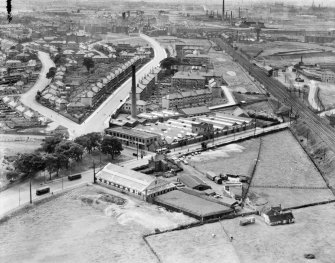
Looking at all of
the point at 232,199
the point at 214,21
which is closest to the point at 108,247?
the point at 232,199

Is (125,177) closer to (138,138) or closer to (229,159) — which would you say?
A: (138,138)

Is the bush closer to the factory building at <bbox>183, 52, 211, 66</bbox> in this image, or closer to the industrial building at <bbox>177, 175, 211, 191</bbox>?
the industrial building at <bbox>177, 175, 211, 191</bbox>

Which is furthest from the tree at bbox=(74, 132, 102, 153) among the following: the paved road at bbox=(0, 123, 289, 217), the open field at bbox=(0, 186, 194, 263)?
the open field at bbox=(0, 186, 194, 263)

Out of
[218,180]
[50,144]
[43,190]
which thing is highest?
[50,144]

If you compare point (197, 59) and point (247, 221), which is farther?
point (197, 59)

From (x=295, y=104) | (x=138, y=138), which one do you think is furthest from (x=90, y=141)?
(x=295, y=104)

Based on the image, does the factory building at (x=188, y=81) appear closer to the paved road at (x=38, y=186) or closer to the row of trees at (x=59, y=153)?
the paved road at (x=38, y=186)
